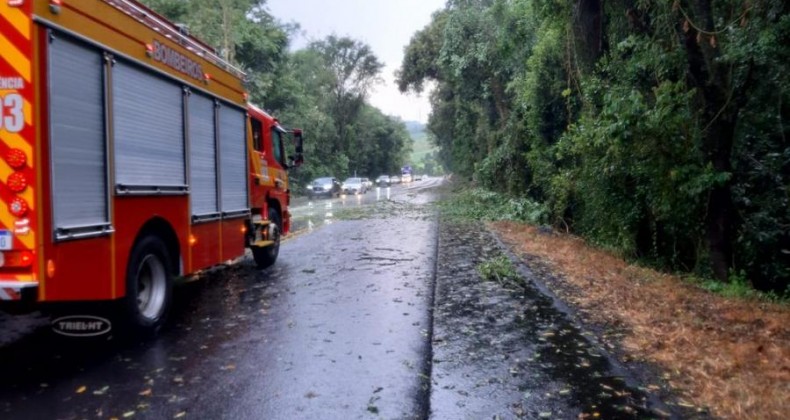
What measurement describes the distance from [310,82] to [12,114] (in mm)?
59391

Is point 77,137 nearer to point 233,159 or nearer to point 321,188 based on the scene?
point 233,159

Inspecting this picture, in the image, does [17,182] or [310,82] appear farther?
[310,82]

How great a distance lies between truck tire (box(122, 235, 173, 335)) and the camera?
632 centimetres

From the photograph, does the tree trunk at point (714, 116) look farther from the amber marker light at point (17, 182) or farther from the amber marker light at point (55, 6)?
the amber marker light at point (17, 182)

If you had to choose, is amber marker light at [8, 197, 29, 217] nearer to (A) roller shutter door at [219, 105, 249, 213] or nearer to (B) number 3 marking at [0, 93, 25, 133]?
(B) number 3 marking at [0, 93, 25, 133]

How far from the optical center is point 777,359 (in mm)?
5613

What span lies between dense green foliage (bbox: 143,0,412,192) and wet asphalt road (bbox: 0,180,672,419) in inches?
768

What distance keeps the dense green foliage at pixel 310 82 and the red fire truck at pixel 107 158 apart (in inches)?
727

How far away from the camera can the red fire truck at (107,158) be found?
499 cm

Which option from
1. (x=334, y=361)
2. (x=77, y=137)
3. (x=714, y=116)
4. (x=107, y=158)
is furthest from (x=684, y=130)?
(x=77, y=137)

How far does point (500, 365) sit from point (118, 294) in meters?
3.63

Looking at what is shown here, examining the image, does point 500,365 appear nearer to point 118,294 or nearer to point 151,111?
point 118,294

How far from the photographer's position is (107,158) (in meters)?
5.91

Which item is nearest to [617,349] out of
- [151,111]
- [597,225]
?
[151,111]
